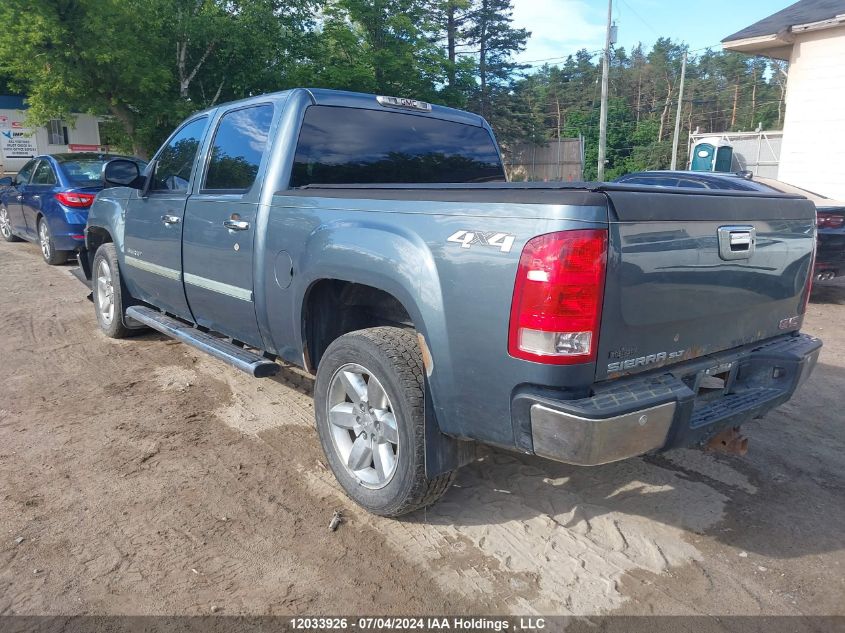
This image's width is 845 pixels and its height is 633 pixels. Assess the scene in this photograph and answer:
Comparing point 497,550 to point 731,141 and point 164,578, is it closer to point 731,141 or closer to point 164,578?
point 164,578

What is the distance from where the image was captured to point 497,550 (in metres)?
2.96

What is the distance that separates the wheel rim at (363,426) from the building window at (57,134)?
90.1ft

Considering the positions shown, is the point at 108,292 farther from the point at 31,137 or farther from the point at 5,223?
the point at 31,137

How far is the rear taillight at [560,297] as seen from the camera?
Answer: 2.32 m

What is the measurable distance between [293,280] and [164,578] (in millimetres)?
1549

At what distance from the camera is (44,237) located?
33.4 feet

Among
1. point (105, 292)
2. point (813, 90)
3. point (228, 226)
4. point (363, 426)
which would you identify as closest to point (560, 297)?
point (363, 426)

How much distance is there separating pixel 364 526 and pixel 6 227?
496 inches

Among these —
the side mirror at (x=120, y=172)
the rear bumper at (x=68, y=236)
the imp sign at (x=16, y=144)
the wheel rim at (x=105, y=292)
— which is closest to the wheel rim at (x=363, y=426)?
the side mirror at (x=120, y=172)

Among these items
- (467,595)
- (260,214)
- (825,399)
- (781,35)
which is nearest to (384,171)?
(260,214)

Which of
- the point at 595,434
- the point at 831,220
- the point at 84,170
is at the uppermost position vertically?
the point at 84,170

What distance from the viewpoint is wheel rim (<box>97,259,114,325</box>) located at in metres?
6.09

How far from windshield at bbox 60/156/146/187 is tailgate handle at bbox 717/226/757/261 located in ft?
29.3

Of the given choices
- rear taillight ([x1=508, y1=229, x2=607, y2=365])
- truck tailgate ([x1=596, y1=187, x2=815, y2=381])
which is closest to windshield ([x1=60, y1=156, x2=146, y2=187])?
rear taillight ([x1=508, y1=229, x2=607, y2=365])
